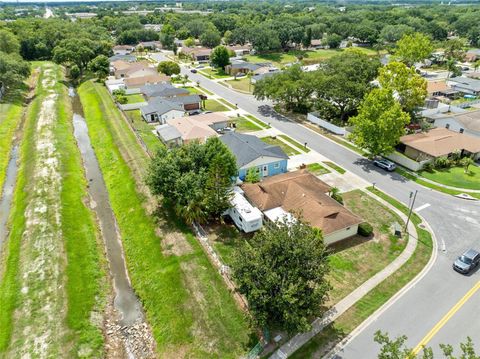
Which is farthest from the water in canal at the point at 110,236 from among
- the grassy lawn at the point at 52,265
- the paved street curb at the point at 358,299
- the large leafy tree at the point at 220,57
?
the large leafy tree at the point at 220,57

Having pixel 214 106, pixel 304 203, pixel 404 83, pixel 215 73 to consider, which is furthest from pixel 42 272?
pixel 215 73

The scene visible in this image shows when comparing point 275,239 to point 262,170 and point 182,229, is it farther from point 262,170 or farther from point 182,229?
point 262,170

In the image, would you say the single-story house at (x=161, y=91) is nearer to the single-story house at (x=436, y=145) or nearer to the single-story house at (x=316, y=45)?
the single-story house at (x=436, y=145)

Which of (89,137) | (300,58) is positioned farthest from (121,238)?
(300,58)

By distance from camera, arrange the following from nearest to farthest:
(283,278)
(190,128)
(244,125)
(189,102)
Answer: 1. (283,278)
2. (190,128)
3. (244,125)
4. (189,102)

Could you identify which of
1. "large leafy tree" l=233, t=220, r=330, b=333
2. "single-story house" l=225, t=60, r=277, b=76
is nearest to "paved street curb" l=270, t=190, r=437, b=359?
"large leafy tree" l=233, t=220, r=330, b=333

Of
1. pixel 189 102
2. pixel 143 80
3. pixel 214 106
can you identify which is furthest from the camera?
pixel 143 80

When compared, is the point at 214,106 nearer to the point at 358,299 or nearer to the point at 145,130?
the point at 145,130
